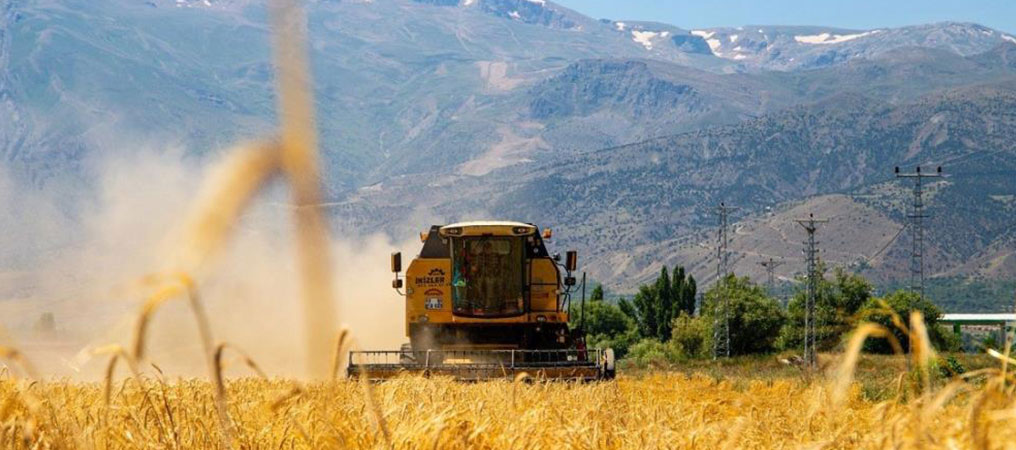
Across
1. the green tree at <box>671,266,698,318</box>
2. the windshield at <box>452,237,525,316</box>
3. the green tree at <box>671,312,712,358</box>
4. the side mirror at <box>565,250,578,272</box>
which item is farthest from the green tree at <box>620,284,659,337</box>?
the side mirror at <box>565,250,578,272</box>

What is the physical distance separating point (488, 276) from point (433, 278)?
1159 millimetres

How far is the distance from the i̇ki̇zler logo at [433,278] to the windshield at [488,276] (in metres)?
0.27

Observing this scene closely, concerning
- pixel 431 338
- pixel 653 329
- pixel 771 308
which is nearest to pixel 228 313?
pixel 431 338

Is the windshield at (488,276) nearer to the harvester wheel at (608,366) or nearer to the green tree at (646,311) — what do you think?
the harvester wheel at (608,366)

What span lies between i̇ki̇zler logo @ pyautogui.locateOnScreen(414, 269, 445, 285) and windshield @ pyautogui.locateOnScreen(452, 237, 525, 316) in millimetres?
267

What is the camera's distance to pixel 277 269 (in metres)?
74.8

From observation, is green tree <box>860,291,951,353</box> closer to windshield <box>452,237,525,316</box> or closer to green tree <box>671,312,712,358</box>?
green tree <box>671,312,712,358</box>

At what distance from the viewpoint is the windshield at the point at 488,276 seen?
27.4 metres

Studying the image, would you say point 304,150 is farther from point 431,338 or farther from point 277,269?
point 277,269

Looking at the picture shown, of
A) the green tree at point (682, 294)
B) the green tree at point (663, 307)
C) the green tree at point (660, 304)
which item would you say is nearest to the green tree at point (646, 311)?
the green tree at point (660, 304)

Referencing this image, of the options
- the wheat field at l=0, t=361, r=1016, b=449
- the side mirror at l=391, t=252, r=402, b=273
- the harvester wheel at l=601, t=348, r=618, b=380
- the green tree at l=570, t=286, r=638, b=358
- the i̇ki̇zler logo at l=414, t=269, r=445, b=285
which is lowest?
the green tree at l=570, t=286, r=638, b=358

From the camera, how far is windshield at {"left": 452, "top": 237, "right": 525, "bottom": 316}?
2744cm

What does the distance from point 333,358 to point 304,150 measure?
0.82 meters

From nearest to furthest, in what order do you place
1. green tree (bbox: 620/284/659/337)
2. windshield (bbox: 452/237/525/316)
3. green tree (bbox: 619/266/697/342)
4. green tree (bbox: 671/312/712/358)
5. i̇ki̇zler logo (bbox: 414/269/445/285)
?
windshield (bbox: 452/237/525/316)
i̇ki̇zler logo (bbox: 414/269/445/285)
green tree (bbox: 671/312/712/358)
green tree (bbox: 619/266/697/342)
green tree (bbox: 620/284/659/337)
